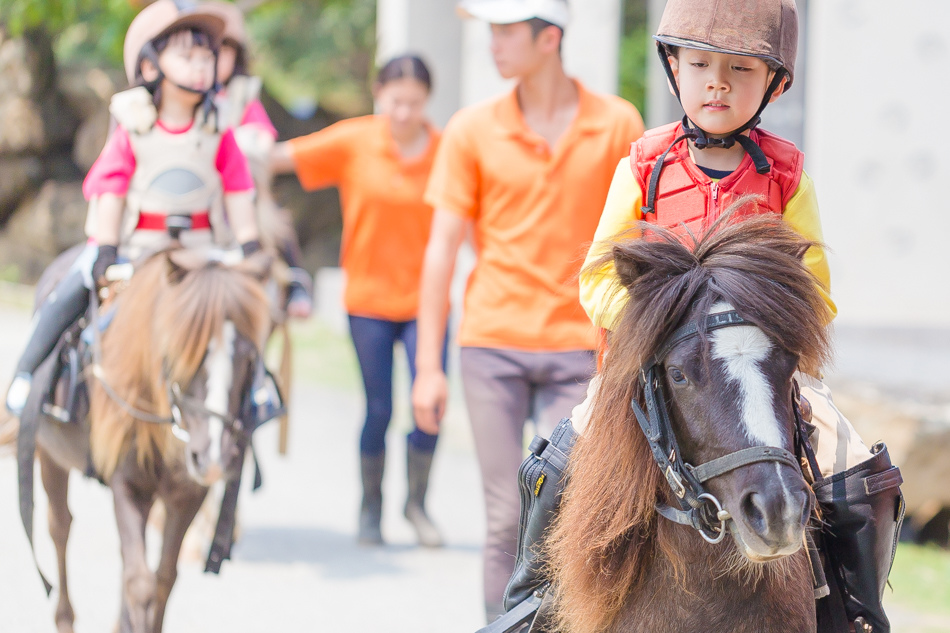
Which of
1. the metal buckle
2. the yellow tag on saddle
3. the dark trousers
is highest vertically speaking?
the metal buckle

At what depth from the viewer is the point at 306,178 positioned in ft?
20.9

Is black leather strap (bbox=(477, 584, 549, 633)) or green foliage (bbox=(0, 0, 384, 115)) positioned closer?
black leather strap (bbox=(477, 584, 549, 633))

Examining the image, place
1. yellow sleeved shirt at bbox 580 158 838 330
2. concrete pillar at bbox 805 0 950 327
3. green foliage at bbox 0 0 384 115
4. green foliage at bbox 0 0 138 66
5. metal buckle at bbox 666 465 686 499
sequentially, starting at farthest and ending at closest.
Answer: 1. green foliage at bbox 0 0 384 115
2. green foliage at bbox 0 0 138 66
3. concrete pillar at bbox 805 0 950 327
4. yellow sleeved shirt at bbox 580 158 838 330
5. metal buckle at bbox 666 465 686 499

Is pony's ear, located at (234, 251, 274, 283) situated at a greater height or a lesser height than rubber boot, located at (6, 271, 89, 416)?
greater

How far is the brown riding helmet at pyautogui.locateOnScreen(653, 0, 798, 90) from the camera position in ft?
7.75

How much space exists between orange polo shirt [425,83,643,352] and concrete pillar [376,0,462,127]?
8334 millimetres

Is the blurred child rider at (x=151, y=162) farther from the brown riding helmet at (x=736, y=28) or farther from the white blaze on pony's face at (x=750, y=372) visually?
the white blaze on pony's face at (x=750, y=372)

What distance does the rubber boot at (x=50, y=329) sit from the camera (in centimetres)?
431

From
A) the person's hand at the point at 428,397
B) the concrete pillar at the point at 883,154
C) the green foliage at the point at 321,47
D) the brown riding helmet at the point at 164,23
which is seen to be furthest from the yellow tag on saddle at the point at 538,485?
the green foliage at the point at 321,47

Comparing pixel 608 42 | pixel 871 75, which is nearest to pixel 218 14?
pixel 608 42

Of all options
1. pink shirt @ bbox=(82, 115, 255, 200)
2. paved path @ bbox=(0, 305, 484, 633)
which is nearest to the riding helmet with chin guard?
pink shirt @ bbox=(82, 115, 255, 200)

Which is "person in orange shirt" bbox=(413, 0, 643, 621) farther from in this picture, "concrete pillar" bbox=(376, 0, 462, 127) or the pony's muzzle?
"concrete pillar" bbox=(376, 0, 462, 127)

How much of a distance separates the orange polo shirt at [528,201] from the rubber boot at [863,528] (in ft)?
5.19

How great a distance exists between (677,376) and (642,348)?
9 cm
